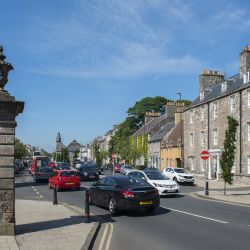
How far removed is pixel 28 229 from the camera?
13125mm

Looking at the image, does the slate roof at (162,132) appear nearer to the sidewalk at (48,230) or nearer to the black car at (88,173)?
the black car at (88,173)

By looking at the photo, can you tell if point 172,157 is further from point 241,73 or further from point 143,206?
point 143,206

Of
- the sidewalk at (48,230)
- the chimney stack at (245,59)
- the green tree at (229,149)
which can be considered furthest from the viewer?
the chimney stack at (245,59)

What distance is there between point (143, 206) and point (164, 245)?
5.95m

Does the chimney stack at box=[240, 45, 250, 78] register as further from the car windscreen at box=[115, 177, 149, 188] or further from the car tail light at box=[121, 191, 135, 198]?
the car tail light at box=[121, 191, 135, 198]

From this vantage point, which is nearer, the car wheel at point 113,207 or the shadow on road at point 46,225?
the shadow on road at point 46,225

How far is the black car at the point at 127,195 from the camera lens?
56.9 feet

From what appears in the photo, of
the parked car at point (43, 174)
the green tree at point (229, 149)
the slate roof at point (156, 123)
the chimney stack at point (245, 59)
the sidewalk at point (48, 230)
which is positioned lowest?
the sidewalk at point (48, 230)

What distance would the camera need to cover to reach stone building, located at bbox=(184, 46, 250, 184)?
1580 inches

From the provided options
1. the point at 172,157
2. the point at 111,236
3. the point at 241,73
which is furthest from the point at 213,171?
the point at 111,236

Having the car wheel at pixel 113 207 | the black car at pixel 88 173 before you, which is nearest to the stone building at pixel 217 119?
the black car at pixel 88 173

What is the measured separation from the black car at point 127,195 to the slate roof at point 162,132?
50.1 m

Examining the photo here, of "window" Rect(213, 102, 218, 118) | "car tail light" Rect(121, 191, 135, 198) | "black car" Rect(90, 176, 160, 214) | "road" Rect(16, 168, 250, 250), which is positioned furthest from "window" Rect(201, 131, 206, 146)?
"car tail light" Rect(121, 191, 135, 198)

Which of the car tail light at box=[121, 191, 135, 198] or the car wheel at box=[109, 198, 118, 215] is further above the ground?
the car tail light at box=[121, 191, 135, 198]
